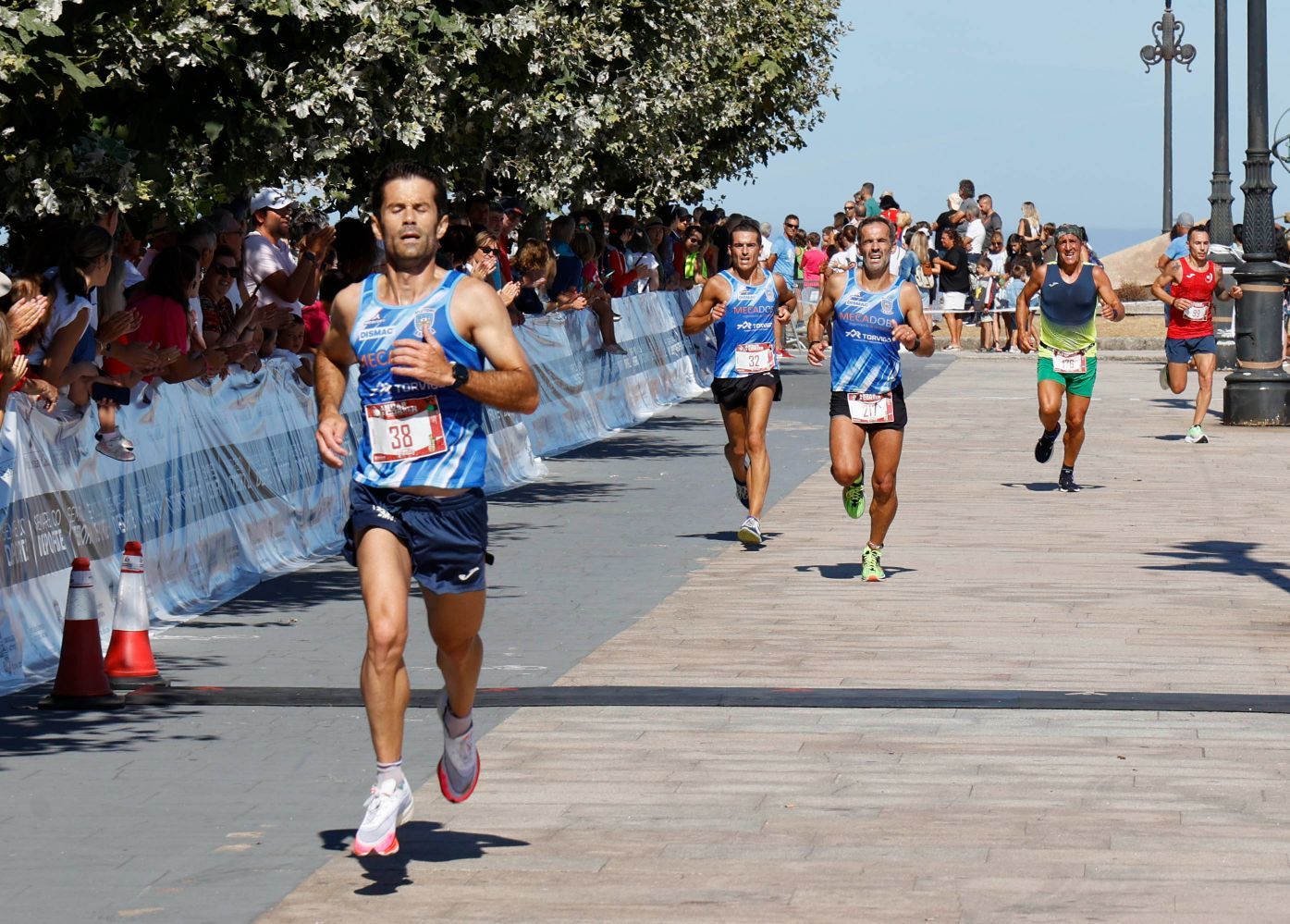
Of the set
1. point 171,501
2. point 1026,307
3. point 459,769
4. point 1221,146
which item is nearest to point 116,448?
point 171,501

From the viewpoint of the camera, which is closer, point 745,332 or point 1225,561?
point 1225,561

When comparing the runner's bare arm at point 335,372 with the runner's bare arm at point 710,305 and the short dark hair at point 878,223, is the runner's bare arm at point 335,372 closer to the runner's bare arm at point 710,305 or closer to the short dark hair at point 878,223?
the short dark hair at point 878,223

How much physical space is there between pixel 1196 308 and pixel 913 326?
347 inches

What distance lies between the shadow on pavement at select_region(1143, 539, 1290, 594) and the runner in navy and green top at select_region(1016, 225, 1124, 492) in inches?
134

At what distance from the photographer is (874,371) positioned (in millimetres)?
12320

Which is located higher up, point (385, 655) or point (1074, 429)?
point (385, 655)

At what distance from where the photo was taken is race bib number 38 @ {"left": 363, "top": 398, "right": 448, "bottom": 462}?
21.0 feet

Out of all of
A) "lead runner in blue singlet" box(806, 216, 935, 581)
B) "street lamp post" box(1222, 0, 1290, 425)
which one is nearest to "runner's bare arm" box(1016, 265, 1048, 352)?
"lead runner in blue singlet" box(806, 216, 935, 581)

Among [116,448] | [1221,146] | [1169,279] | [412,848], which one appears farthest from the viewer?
[1221,146]

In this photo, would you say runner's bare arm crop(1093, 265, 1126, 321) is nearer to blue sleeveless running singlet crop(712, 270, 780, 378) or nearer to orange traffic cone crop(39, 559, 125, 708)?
blue sleeveless running singlet crop(712, 270, 780, 378)

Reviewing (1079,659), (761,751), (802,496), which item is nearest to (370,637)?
(761,751)

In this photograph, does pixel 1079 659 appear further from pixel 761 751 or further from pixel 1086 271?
pixel 1086 271

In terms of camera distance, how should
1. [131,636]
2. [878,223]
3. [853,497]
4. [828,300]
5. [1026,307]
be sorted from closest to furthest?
[131,636], [878,223], [853,497], [828,300], [1026,307]

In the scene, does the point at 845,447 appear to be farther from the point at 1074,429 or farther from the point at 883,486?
the point at 1074,429
